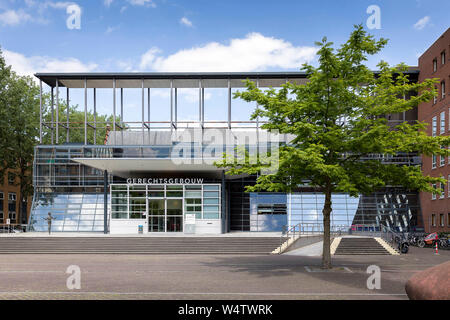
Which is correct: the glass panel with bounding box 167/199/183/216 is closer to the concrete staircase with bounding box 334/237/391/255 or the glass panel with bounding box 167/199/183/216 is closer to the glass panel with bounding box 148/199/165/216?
the glass panel with bounding box 148/199/165/216

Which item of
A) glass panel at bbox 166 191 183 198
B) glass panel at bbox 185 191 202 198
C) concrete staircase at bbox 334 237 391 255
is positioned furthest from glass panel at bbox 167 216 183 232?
concrete staircase at bbox 334 237 391 255

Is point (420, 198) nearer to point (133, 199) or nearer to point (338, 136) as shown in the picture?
point (133, 199)

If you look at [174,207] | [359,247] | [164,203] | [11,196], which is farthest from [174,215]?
[11,196]

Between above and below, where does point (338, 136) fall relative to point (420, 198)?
above

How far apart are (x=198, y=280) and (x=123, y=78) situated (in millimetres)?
32019

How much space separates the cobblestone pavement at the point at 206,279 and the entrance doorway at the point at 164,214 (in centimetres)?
1463

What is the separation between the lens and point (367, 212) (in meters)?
43.2

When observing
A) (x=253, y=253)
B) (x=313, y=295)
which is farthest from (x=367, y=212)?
(x=313, y=295)

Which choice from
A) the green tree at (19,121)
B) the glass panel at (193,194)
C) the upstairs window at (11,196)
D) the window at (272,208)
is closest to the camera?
the glass panel at (193,194)

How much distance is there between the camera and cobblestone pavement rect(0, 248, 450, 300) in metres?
12.5

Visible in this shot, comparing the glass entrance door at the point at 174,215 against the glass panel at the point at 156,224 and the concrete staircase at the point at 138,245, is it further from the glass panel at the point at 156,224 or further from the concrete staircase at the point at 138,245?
the concrete staircase at the point at 138,245

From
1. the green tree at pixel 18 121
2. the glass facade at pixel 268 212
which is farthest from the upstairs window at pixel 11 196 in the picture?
the glass facade at pixel 268 212

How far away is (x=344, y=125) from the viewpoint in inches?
734

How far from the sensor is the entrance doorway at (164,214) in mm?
36906
